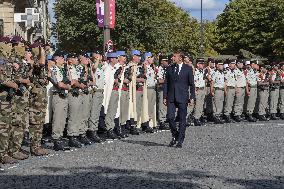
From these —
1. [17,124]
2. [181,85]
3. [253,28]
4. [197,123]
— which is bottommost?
[197,123]

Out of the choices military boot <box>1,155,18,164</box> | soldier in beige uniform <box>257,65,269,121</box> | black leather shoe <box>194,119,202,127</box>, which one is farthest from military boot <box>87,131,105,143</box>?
soldier in beige uniform <box>257,65,269,121</box>

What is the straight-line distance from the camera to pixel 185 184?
8.81 meters

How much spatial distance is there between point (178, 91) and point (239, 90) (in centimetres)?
749

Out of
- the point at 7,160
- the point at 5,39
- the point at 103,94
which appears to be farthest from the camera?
the point at 103,94

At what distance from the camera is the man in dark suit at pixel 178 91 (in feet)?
45.2

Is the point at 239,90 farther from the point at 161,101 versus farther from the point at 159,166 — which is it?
the point at 159,166

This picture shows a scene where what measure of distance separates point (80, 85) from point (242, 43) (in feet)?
222

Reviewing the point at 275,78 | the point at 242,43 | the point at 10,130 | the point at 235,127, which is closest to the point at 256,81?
the point at 275,78

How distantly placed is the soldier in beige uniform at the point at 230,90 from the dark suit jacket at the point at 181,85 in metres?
6.66

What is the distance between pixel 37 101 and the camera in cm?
1196

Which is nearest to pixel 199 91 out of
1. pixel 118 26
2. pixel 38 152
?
pixel 38 152

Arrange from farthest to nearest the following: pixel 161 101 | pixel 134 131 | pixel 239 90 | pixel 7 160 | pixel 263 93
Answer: pixel 263 93, pixel 239 90, pixel 161 101, pixel 134 131, pixel 7 160

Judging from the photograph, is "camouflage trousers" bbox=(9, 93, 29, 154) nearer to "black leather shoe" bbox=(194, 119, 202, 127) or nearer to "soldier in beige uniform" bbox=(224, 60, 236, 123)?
"black leather shoe" bbox=(194, 119, 202, 127)

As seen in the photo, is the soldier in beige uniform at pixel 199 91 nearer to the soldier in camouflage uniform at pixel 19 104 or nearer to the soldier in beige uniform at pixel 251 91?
Result: the soldier in beige uniform at pixel 251 91
